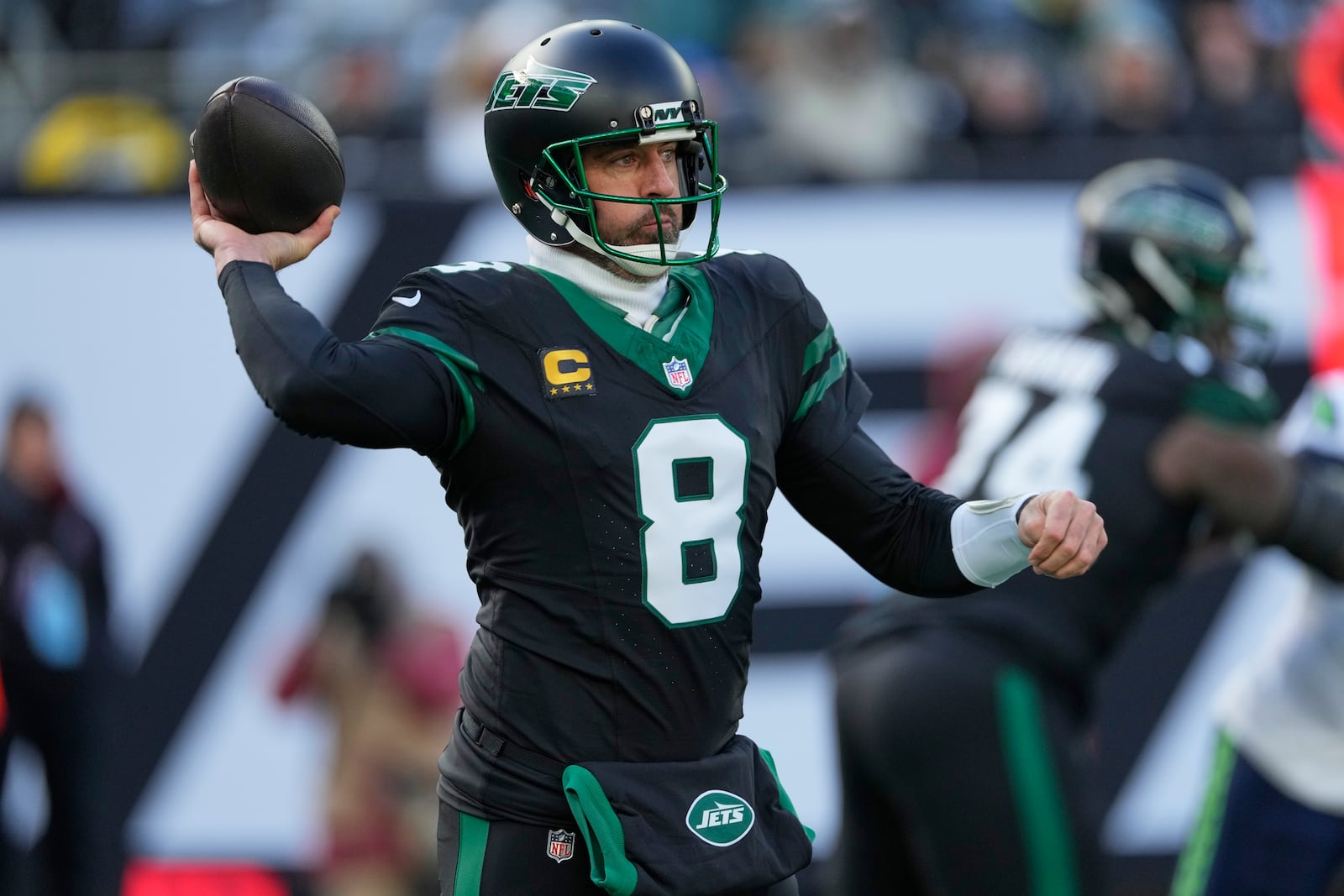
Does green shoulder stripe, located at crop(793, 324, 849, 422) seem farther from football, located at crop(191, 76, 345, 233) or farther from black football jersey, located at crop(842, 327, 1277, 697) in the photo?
black football jersey, located at crop(842, 327, 1277, 697)

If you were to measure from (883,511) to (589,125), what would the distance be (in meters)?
0.79

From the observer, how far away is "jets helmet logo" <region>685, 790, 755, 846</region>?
2656 mm

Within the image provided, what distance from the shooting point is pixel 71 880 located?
5969mm

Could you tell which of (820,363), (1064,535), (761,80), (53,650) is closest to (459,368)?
(820,363)

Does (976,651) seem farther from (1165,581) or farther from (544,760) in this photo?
(544,760)

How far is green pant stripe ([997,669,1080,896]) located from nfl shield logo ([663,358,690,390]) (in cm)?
148

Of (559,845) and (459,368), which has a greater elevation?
(459,368)

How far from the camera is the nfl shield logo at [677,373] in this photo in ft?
8.90

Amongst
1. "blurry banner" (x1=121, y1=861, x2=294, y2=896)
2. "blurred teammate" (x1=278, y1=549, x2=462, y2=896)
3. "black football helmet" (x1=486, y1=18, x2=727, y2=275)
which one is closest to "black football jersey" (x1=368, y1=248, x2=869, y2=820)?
"black football helmet" (x1=486, y1=18, x2=727, y2=275)

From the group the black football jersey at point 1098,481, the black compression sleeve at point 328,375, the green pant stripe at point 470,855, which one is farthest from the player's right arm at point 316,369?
the black football jersey at point 1098,481

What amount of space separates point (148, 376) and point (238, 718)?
1208 mm

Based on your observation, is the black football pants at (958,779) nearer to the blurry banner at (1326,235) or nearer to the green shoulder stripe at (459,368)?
the green shoulder stripe at (459,368)

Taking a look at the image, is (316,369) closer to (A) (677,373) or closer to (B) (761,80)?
(A) (677,373)

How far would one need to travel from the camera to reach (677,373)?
2723mm
